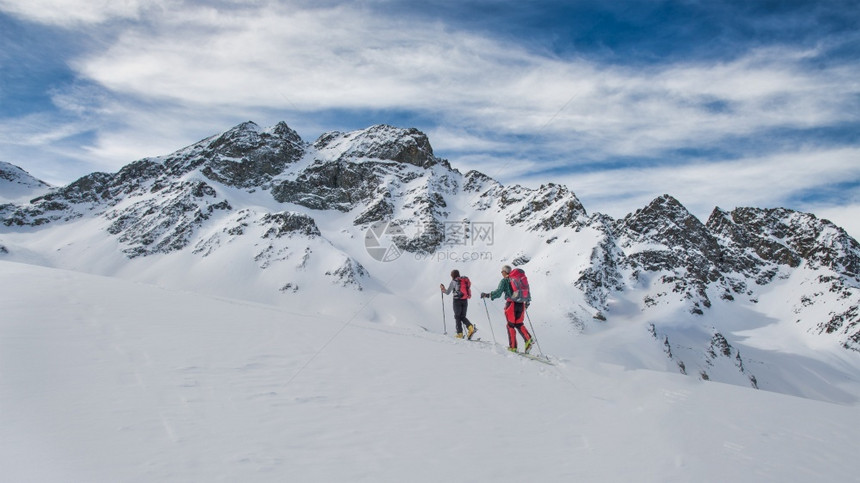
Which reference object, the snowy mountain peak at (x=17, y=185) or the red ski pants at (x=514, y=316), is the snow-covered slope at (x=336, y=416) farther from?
the snowy mountain peak at (x=17, y=185)

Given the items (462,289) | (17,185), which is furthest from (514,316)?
(17,185)

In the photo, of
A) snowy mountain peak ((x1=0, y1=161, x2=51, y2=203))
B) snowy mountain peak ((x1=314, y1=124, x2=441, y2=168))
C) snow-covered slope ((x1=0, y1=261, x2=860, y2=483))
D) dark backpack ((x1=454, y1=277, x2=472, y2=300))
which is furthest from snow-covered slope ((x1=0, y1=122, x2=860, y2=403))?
snow-covered slope ((x1=0, y1=261, x2=860, y2=483))

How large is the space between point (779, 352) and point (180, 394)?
580 ft

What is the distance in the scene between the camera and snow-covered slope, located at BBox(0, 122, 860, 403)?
103 m

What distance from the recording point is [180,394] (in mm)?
5023

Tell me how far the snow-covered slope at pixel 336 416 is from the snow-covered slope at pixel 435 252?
2834 inches

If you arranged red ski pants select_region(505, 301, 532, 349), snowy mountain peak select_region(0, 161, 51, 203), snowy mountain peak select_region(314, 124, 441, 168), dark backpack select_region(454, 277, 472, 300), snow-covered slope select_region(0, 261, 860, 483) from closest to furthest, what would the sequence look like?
snow-covered slope select_region(0, 261, 860, 483) < red ski pants select_region(505, 301, 532, 349) < dark backpack select_region(454, 277, 472, 300) < snowy mountain peak select_region(0, 161, 51, 203) < snowy mountain peak select_region(314, 124, 441, 168)

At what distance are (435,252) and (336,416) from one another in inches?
5053

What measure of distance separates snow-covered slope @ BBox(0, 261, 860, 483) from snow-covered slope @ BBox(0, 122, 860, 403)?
71988 millimetres

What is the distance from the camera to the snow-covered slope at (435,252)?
→ 339ft

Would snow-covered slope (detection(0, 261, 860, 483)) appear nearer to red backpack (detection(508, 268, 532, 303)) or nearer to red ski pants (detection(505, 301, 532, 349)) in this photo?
red ski pants (detection(505, 301, 532, 349))

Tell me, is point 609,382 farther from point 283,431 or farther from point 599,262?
point 599,262

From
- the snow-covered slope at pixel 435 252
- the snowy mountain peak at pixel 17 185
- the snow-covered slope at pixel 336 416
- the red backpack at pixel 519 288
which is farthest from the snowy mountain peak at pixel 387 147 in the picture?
the snow-covered slope at pixel 336 416

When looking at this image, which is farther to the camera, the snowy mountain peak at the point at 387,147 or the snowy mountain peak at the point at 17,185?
the snowy mountain peak at the point at 387,147
